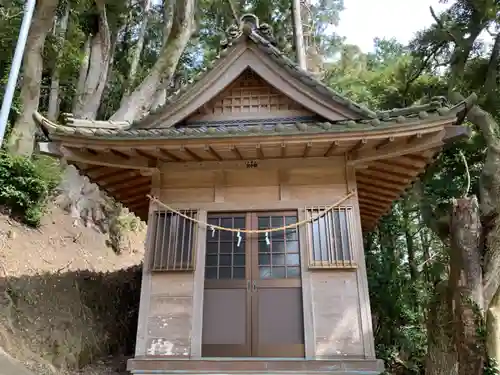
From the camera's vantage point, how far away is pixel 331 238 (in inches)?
226

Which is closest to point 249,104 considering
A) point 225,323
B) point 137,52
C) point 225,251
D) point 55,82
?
point 225,251

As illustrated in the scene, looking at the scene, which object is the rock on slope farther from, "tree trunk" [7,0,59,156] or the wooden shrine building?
"tree trunk" [7,0,59,156]

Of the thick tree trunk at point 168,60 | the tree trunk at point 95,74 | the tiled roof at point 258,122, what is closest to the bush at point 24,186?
the tree trunk at point 95,74

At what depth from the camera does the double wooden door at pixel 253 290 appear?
5414 millimetres

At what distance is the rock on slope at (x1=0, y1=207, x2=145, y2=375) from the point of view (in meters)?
6.88

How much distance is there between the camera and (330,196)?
6012mm

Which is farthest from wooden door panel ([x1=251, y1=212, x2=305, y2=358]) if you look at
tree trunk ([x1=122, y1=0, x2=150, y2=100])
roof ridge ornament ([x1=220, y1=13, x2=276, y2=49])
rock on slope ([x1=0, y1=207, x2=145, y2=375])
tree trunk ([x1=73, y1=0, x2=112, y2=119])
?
tree trunk ([x1=122, y1=0, x2=150, y2=100])

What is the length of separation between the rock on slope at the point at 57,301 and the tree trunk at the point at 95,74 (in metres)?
4.28

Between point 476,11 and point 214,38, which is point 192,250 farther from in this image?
point 214,38

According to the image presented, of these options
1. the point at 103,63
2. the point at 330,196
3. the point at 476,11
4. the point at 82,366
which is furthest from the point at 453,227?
the point at 103,63

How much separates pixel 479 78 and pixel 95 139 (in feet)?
41.4

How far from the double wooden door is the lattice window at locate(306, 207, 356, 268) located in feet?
0.86

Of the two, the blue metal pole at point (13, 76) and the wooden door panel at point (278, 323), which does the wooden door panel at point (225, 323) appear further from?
the blue metal pole at point (13, 76)

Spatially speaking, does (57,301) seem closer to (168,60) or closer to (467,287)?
(467,287)
